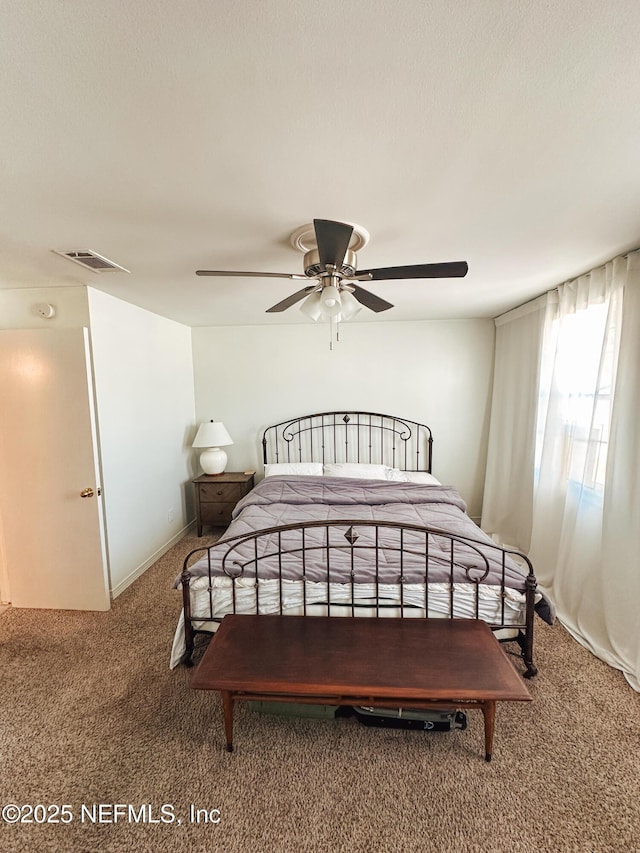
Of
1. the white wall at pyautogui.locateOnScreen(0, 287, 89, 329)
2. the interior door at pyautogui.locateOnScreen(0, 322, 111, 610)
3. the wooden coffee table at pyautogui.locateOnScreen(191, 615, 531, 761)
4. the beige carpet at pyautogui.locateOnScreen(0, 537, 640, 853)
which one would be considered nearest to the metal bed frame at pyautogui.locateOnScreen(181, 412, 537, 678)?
the wooden coffee table at pyautogui.locateOnScreen(191, 615, 531, 761)

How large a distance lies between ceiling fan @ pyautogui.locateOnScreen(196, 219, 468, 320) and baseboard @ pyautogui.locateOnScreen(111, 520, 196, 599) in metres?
2.68

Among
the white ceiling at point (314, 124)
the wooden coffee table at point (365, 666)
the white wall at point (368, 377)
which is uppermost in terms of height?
the white ceiling at point (314, 124)

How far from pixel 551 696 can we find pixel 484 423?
2776mm

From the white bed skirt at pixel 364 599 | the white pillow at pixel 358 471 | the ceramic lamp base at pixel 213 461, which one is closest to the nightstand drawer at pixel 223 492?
the ceramic lamp base at pixel 213 461

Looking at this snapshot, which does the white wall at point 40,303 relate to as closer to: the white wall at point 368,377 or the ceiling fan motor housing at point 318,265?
the white wall at point 368,377

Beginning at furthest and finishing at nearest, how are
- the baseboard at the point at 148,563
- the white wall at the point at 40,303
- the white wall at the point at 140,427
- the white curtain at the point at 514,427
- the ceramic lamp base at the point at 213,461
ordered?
the ceramic lamp base at the point at 213,461 → the white curtain at the point at 514,427 → the baseboard at the point at 148,563 → the white wall at the point at 140,427 → the white wall at the point at 40,303

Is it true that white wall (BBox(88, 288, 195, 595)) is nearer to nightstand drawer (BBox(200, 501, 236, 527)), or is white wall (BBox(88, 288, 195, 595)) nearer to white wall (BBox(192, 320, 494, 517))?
nightstand drawer (BBox(200, 501, 236, 527))

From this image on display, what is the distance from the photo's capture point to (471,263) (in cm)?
229

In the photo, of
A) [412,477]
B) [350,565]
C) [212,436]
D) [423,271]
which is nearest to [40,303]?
[212,436]

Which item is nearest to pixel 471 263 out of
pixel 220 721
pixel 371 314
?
pixel 371 314

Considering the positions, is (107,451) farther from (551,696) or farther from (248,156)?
Result: (551,696)

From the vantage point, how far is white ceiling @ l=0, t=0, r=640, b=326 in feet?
2.65

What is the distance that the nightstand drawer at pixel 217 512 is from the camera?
152 inches

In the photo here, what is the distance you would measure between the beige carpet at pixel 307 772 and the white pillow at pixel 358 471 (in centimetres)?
200
